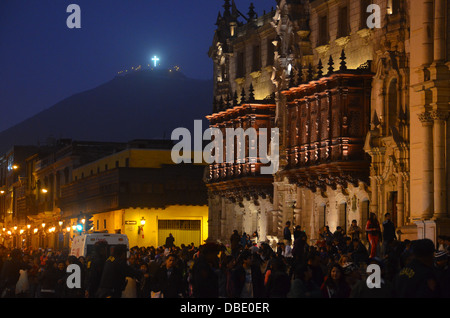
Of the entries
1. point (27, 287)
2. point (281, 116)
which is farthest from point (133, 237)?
point (27, 287)

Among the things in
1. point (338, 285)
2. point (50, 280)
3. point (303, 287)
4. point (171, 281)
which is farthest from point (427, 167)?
point (303, 287)

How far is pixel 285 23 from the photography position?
56.6 metres

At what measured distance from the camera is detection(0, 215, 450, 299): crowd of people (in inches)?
620

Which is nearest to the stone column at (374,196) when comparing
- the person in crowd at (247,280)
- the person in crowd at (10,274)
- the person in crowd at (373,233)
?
the person in crowd at (373,233)

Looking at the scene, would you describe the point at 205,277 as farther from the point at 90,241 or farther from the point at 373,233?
the point at 90,241

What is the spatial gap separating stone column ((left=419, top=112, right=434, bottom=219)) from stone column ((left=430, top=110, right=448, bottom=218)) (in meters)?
0.22

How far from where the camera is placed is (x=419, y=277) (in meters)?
15.2

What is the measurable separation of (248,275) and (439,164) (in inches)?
605

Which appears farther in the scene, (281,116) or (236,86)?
(236,86)

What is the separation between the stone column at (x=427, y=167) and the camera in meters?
38.5

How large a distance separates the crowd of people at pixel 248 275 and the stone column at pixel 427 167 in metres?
3.59

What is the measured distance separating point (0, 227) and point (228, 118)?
94.7 m
